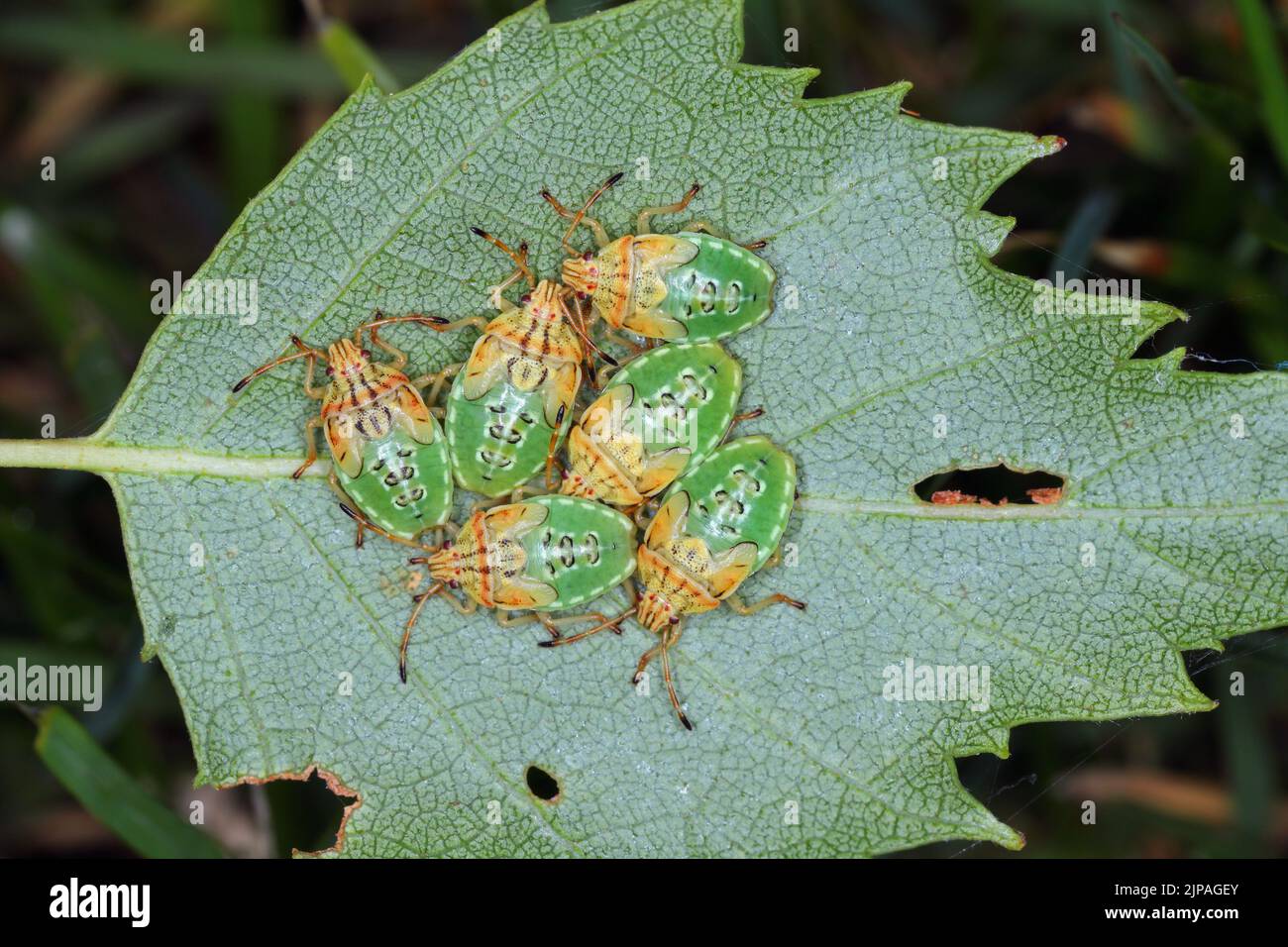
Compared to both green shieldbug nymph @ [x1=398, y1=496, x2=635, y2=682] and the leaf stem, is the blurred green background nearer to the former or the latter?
the leaf stem

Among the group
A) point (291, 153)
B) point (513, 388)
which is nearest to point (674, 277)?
point (513, 388)

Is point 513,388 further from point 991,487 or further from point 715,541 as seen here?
point 991,487

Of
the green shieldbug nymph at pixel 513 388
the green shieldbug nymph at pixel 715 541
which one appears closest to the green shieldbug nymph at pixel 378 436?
the green shieldbug nymph at pixel 513 388

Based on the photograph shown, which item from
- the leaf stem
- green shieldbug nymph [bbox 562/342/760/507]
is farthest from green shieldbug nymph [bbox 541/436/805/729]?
the leaf stem

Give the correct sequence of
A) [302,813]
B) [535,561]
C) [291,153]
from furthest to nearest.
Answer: [291,153], [302,813], [535,561]

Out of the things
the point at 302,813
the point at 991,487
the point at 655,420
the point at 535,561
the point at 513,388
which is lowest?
the point at 302,813

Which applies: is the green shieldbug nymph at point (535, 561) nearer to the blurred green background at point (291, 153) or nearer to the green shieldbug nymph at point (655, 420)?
the green shieldbug nymph at point (655, 420)
